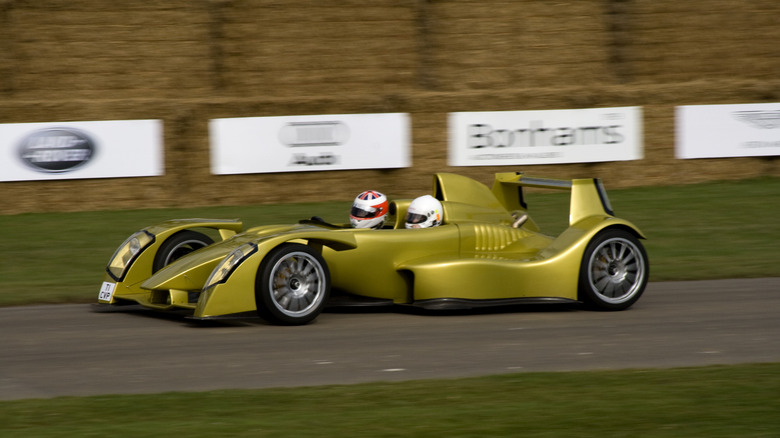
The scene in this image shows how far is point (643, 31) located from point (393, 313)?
1201 centimetres

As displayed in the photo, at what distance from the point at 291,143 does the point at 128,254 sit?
24.0 feet

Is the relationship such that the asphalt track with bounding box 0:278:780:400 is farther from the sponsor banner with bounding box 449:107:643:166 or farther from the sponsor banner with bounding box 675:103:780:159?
the sponsor banner with bounding box 675:103:780:159

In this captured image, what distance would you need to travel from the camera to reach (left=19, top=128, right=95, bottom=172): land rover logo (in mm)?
15344

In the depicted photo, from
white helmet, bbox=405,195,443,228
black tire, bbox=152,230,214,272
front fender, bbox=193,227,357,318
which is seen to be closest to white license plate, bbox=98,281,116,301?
black tire, bbox=152,230,214,272

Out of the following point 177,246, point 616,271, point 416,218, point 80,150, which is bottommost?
point 616,271

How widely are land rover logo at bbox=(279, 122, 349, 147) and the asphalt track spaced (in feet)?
23.3

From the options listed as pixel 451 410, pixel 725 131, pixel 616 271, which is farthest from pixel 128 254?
pixel 725 131

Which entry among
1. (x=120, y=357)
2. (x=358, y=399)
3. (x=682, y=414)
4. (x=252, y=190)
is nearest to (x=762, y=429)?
(x=682, y=414)

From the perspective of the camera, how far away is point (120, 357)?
728cm

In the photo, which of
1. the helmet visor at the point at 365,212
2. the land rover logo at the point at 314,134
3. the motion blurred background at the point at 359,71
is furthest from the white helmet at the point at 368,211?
the motion blurred background at the point at 359,71

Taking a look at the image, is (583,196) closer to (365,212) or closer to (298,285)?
(365,212)

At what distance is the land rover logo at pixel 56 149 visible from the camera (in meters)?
15.3

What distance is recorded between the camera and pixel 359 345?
303 inches

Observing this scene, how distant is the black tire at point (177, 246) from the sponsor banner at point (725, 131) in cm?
1068
